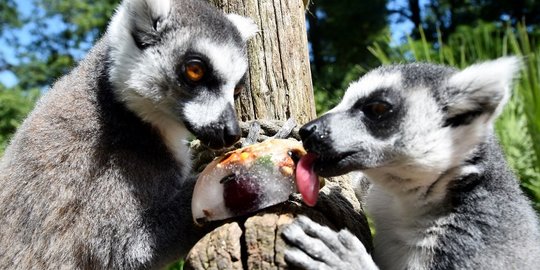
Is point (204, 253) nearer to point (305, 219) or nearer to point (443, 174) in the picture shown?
point (305, 219)

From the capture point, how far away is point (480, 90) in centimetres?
320

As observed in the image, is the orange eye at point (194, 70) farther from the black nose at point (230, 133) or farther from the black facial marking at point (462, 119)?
the black facial marking at point (462, 119)

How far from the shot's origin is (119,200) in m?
3.51

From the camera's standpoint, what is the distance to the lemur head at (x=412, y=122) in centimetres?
320

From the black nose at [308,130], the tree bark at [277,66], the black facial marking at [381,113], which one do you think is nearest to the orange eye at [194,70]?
the tree bark at [277,66]

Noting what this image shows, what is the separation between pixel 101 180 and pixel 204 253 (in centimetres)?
101

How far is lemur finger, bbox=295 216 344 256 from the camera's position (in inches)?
114

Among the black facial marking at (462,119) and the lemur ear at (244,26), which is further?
the lemur ear at (244,26)

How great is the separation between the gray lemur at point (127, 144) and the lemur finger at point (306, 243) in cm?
78

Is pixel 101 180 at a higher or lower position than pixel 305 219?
lower

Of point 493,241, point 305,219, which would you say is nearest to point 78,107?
point 305,219

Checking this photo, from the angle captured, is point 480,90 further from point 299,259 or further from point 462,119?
point 299,259

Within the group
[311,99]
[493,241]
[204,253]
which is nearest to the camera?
[204,253]

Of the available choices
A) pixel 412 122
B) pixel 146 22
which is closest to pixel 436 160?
pixel 412 122
